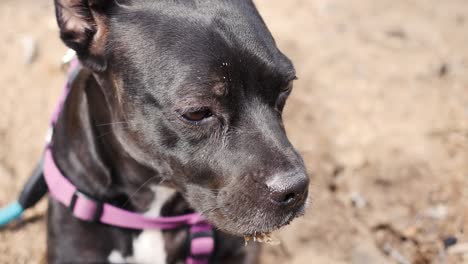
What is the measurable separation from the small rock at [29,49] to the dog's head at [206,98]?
217 cm

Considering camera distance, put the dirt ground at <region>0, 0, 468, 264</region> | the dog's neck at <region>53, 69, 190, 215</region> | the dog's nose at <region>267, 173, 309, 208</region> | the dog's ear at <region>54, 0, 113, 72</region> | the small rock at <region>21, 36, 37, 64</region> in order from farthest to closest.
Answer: the small rock at <region>21, 36, 37, 64</region>
the dirt ground at <region>0, 0, 468, 264</region>
the dog's neck at <region>53, 69, 190, 215</region>
the dog's ear at <region>54, 0, 113, 72</region>
the dog's nose at <region>267, 173, 309, 208</region>

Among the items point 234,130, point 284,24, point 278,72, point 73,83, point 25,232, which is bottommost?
point 25,232

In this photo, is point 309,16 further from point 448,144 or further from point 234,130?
point 234,130

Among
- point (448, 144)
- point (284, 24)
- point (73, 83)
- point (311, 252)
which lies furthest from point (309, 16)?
point (73, 83)

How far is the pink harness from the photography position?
2904mm

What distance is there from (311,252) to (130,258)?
3.47 ft

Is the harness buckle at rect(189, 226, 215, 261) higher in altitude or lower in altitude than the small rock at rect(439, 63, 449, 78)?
higher

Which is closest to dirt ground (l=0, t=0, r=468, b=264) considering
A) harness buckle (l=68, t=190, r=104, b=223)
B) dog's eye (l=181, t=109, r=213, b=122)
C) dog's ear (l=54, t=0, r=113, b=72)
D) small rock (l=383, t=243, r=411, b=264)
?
small rock (l=383, t=243, r=411, b=264)

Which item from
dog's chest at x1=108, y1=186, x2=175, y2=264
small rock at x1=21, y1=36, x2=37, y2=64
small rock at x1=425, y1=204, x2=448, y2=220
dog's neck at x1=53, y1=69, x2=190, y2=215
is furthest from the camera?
small rock at x1=21, y1=36, x2=37, y2=64

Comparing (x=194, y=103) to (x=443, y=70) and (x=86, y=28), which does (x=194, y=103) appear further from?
(x=443, y=70)

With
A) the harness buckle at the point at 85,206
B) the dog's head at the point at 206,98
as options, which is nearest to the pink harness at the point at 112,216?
the harness buckle at the point at 85,206

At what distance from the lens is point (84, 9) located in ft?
9.01

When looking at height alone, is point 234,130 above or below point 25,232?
above

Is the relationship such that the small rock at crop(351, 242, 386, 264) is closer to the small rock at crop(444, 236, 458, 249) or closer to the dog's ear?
the small rock at crop(444, 236, 458, 249)
